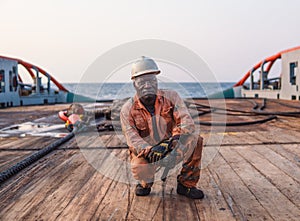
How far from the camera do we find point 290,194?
3.03 m

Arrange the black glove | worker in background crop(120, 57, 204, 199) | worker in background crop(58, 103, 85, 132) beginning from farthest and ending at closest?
worker in background crop(58, 103, 85, 132) < worker in background crop(120, 57, 204, 199) < the black glove

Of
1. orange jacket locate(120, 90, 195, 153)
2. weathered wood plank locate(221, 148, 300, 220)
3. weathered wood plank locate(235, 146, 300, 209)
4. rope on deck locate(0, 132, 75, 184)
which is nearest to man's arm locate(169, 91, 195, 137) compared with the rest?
orange jacket locate(120, 90, 195, 153)

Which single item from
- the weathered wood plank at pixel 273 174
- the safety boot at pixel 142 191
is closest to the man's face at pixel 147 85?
the safety boot at pixel 142 191

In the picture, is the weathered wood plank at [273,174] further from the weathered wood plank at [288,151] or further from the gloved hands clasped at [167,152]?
the gloved hands clasped at [167,152]

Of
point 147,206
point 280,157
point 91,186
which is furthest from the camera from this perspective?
point 280,157

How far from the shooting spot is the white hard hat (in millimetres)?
2900

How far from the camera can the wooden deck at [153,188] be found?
2.68 metres

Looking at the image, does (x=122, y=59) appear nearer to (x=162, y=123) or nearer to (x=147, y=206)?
(x=162, y=123)

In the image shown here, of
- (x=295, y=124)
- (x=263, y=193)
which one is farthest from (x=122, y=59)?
(x=295, y=124)

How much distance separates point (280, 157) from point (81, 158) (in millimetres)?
2756

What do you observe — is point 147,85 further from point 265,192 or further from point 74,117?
point 74,117

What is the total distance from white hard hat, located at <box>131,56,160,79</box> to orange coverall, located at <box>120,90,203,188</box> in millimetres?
225

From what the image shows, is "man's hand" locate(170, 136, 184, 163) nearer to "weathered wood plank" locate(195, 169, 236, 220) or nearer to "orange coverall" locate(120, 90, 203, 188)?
"orange coverall" locate(120, 90, 203, 188)

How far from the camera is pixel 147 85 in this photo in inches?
115
